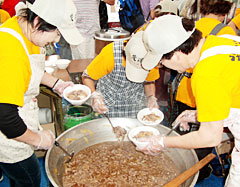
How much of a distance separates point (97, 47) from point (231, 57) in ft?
8.55

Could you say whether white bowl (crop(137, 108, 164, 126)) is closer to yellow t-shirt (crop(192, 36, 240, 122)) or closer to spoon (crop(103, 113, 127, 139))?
spoon (crop(103, 113, 127, 139))

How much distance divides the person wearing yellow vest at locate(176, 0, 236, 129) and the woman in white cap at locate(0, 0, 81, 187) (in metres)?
1.27

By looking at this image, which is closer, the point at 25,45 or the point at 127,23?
the point at 25,45

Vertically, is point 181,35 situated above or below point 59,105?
above

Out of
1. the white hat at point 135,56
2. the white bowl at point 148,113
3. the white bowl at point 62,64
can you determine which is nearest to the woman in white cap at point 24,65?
the white hat at point 135,56

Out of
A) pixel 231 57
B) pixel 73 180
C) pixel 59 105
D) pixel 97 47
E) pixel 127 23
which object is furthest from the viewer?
pixel 127 23

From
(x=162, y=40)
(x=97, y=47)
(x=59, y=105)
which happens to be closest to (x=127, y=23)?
(x=97, y=47)

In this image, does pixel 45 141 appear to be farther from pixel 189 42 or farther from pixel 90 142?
pixel 189 42

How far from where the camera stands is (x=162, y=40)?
3.80ft

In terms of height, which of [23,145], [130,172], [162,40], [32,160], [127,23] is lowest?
[130,172]

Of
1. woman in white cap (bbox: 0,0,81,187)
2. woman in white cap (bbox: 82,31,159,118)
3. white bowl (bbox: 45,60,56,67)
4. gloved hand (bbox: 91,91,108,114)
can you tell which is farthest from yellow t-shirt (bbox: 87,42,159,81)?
white bowl (bbox: 45,60,56,67)

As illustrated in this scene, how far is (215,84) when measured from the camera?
1.03m

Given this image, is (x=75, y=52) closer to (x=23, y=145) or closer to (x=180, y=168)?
(x=23, y=145)

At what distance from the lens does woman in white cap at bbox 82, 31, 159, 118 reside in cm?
194
